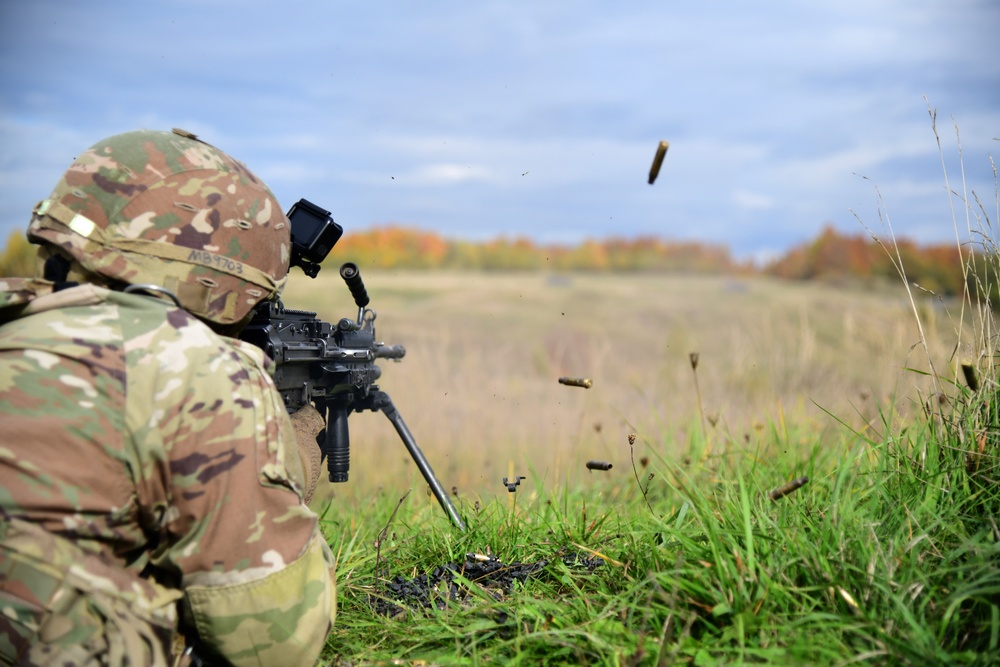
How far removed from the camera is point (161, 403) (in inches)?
79.7

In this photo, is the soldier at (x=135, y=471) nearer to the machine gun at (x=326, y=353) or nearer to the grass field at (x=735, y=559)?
the grass field at (x=735, y=559)

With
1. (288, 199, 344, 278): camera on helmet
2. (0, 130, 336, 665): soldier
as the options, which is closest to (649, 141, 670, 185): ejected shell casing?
(288, 199, 344, 278): camera on helmet

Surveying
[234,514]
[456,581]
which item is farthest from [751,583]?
[234,514]

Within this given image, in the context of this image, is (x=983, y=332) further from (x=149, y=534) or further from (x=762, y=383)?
(x=762, y=383)

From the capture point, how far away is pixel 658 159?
157 inches

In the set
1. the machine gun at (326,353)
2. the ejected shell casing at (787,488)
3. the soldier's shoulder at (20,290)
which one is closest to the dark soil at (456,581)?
the machine gun at (326,353)

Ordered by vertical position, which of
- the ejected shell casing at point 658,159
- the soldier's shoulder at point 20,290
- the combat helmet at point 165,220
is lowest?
the soldier's shoulder at point 20,290

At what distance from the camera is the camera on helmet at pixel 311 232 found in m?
3.43

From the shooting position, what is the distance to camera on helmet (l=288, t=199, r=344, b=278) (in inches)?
135

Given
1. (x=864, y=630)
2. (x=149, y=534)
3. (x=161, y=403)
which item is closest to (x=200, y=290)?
(x=161, y=403)

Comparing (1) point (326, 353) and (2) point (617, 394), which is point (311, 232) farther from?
(2) point (617, 394)

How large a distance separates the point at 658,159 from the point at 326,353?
1.83 meters

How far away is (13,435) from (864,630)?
2298mm

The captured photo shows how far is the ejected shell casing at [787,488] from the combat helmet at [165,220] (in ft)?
6.05
